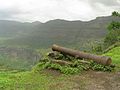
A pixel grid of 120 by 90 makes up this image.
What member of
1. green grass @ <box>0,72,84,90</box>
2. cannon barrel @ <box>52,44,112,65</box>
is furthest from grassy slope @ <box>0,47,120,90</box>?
cannon barrel @ <box>52,44,112,65</box>

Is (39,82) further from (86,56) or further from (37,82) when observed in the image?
(86,56)

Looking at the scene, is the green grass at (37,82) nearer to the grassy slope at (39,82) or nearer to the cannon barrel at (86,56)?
the grassy slope at (39,82)

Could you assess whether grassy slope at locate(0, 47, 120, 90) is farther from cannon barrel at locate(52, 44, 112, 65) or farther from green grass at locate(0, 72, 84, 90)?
cannon barrel at locate(52, 44, 112, 65)

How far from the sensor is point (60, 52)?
25.5m

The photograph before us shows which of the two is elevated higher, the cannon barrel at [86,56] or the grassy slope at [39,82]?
the cannon barrel at [86,56]

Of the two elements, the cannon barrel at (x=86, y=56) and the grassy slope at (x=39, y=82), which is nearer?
the grassy slope at (x=39, y=82)

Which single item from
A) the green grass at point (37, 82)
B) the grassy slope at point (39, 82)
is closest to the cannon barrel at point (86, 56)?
the grassy slope at point (39, 82)

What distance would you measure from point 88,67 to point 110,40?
2008 inches

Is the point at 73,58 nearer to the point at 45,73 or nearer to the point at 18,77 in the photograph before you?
the point at 45,73

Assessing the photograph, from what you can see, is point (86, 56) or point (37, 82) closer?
point (37, 82)

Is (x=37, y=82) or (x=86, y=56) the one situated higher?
(x=86, y=56)

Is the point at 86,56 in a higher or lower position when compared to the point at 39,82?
higher

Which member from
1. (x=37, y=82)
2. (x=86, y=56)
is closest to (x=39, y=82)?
(x=37, y=82)

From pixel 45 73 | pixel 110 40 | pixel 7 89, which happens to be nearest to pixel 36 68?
pixel 45 73
